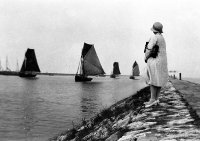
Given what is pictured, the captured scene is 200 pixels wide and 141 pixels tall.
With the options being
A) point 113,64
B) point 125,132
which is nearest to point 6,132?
point 125,132

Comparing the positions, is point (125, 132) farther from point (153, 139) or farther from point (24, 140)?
point (24, 140)

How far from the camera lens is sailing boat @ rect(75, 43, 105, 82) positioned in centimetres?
8894

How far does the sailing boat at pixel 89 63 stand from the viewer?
88938mm

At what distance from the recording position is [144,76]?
8773 mm

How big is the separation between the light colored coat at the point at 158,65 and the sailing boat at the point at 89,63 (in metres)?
80.1

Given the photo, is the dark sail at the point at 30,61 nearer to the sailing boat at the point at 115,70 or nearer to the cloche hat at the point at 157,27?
the sailing boat at the point at 115,70

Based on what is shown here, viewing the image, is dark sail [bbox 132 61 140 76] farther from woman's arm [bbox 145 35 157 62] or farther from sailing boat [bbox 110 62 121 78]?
woman's arm [bbox 145 35 157 62]

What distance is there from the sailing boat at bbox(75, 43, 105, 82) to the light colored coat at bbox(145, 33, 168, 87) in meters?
80.1

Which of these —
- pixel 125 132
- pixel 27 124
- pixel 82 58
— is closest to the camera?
pixel 125 132

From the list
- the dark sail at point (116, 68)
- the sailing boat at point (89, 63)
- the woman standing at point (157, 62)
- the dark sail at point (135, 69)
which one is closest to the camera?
the woman standing at point (157, 62)

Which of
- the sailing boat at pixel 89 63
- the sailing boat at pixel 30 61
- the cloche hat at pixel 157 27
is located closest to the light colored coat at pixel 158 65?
the cloche hat at pixel 157 27

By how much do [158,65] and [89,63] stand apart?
266 ft

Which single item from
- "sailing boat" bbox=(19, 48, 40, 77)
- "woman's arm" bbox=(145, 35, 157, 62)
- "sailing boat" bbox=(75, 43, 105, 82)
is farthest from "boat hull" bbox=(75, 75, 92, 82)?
"woman's arm" bbox=(145, 35, 157, 62)

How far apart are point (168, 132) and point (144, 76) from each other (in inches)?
143
